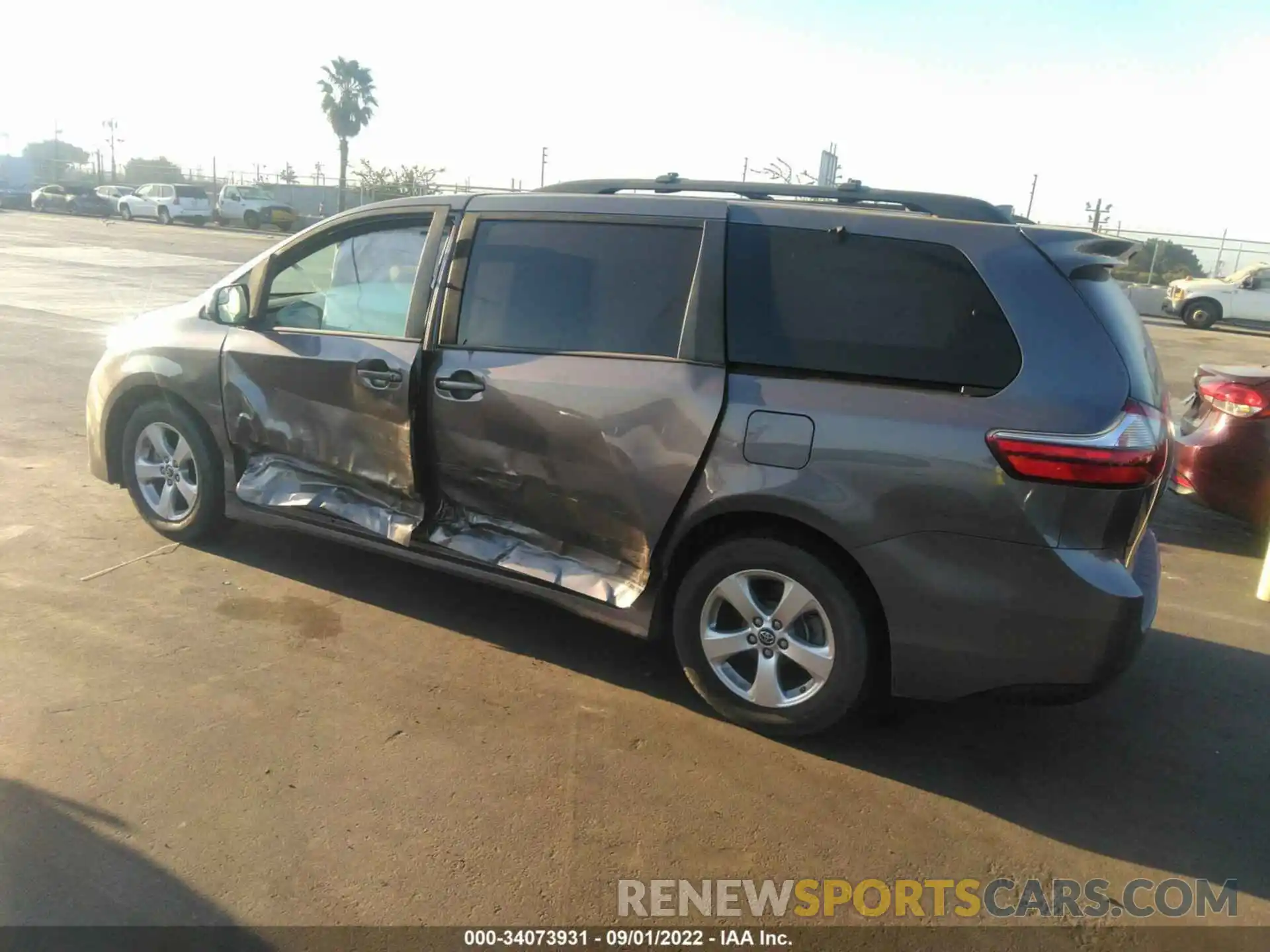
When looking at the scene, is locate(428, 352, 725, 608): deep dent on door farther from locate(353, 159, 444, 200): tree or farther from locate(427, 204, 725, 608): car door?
locate(353, 159, 444, 200): tree

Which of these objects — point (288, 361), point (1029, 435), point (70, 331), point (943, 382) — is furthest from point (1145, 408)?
point (70, 331)

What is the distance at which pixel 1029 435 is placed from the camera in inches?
123

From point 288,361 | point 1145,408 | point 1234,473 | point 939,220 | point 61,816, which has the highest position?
point 939,220

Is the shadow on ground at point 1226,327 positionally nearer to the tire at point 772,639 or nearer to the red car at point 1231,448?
the red car at point 1231,448

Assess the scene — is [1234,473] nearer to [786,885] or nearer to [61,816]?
[786,885]

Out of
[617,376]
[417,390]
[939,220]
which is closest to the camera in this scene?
Result: [939,220]

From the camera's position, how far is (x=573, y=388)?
389 cm

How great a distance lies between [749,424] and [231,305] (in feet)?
9.45

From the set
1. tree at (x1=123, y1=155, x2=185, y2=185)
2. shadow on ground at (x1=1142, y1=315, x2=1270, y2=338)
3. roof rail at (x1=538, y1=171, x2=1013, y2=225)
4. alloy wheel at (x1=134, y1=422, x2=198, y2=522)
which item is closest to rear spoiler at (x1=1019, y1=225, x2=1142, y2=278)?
roof rail at (x1=538, y1=171, x2=1013, y2=225)

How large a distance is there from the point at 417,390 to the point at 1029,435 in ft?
8.10

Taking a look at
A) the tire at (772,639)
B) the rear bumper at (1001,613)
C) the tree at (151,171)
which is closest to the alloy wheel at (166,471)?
the tire at (772,639)

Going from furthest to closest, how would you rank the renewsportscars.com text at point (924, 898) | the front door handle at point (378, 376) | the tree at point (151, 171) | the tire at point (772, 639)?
1. the tree at point (151, 171)
2. the front door handle at point (378, 376)
3. the tire at point (772, 639)
4. the renewsportscars.com text at point (924, 898)

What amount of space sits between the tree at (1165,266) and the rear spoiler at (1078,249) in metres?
32.0

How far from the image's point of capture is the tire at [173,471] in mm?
4996
